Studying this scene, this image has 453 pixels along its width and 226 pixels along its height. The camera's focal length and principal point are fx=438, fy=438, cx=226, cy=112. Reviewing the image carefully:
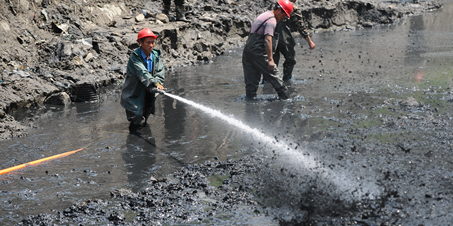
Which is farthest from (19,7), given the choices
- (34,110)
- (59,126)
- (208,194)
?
(208,194)

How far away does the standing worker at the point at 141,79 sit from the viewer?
649cm

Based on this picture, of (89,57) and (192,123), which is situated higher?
(89,57)

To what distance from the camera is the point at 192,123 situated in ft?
A: 24.2

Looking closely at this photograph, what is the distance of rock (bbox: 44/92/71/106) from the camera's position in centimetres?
894

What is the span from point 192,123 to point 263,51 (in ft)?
6.67

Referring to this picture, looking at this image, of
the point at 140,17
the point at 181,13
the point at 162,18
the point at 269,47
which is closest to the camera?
the point at 269,47

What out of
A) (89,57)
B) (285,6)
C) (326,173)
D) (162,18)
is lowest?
(326,173)

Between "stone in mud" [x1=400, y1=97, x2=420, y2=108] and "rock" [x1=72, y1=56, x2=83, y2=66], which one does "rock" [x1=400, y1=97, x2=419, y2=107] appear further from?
"rock" [x1=72, y1=56, x2=83, y2=66]

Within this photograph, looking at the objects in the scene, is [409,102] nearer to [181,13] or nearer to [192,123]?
[192,123]

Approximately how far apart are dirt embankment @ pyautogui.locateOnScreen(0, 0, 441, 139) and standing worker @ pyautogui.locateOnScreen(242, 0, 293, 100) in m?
3.33

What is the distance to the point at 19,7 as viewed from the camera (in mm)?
11461

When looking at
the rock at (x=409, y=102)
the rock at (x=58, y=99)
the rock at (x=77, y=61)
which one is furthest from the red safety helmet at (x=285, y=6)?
the rock at (x=77, y=61)

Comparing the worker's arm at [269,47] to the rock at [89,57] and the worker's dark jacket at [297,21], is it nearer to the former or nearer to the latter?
the worker's dark jacket at [297,21]

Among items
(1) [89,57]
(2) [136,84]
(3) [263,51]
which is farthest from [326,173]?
(1) [89,57]
